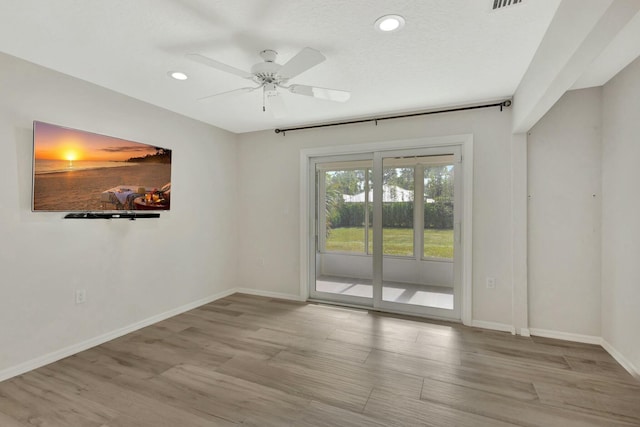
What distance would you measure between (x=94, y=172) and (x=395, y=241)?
3387mm

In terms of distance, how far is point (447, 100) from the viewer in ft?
10.6

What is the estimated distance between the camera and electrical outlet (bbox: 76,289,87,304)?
8.93ft

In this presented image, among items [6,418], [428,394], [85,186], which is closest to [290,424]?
[428,394]

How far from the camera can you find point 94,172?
277 cm

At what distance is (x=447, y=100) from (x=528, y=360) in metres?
2.69

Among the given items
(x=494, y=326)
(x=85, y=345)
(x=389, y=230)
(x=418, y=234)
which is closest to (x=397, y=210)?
(x=389, y=230)

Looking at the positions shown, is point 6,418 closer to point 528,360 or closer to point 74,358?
point 74,358

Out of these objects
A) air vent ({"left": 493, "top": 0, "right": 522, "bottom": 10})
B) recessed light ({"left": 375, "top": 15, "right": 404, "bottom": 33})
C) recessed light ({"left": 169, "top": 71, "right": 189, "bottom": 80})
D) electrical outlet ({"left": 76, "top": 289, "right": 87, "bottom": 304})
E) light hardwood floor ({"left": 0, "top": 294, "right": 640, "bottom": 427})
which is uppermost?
recessed light ({"left": 169, "top": 71, "right": 189, "bottom": 80})

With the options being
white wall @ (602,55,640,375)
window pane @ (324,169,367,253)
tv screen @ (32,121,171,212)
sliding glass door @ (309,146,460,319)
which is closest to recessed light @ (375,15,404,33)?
sliding glass door @ (309,146,460,319)

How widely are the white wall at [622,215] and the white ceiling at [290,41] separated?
0.27 meters

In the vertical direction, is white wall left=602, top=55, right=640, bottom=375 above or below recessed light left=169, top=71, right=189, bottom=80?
below

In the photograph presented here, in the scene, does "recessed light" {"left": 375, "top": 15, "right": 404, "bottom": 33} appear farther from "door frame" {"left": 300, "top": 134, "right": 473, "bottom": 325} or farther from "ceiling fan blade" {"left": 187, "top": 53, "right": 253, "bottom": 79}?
"door frame" {"left": 300, "top": 134, "right": 473, "bottom": 325}

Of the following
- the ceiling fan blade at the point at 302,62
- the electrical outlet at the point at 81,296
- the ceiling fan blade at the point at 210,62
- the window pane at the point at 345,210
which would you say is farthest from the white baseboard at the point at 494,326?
the electrical outlet at the point at 81,296

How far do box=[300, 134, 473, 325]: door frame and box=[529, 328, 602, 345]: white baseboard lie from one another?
2.10ft
